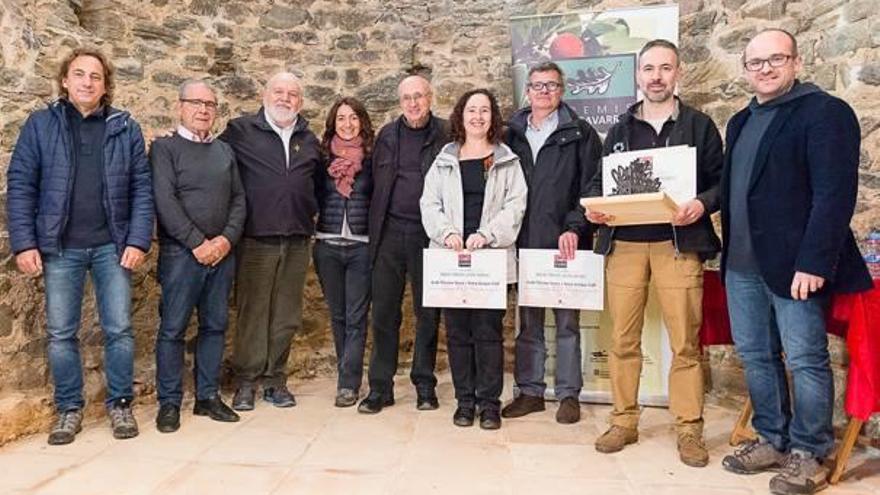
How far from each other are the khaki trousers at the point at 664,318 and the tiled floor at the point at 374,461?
0.68 ft

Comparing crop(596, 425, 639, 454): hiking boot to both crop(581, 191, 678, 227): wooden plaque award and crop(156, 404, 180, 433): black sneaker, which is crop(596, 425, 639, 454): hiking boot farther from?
crop(156, 404, 180, 433): black sneaker

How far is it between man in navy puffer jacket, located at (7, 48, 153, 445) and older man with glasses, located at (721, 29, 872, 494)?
7.77 ft

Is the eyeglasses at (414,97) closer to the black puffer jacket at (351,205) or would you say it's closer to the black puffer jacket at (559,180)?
the black puffer jacket at (351,205)

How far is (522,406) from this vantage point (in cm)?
297

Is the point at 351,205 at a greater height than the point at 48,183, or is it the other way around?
the point at 48,183

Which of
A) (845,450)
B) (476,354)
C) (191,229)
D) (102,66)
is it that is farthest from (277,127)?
(845,450)

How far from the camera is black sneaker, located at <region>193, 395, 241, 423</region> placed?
9.50 ft

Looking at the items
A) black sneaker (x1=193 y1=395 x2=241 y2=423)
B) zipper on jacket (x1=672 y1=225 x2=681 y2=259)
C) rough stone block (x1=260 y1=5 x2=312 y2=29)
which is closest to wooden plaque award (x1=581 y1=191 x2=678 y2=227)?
zipper on jacket (x1=672 y1=225 x2=681 y2=259)

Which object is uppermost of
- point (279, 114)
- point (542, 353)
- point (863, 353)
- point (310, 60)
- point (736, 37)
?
point (310, 60)

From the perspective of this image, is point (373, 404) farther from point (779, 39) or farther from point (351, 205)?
point (779, 39)

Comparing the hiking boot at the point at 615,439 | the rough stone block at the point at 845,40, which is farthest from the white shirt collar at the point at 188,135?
the rough stone block at the point at 845,40

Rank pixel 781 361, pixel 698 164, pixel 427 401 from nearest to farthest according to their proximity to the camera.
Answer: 1. pixel 781 361
2. pixel 698 164
3. pixel 427 401

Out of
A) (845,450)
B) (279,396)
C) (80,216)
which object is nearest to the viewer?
(845,450)

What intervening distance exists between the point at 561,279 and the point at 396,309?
0.80m
